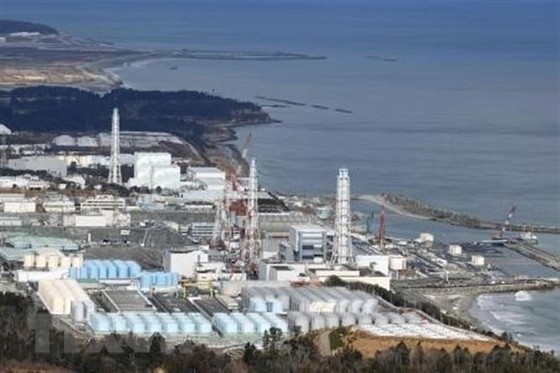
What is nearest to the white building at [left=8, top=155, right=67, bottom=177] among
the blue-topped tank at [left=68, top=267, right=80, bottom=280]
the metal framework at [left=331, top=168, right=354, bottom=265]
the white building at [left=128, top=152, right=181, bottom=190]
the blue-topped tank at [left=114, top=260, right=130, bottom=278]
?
the white building at [left=128, top=152, right=181, bottom=190]

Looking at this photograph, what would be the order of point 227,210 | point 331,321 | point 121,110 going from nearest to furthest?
point 331,321 < point 227,210 < point 121,110

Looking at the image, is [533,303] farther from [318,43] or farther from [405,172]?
[318,43]

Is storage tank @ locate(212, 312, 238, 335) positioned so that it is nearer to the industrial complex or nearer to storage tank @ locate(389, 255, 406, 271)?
the industrial complex

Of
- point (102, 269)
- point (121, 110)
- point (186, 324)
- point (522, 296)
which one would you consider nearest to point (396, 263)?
point (522, 296)

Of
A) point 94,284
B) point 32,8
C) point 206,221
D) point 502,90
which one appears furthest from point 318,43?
point 94,284

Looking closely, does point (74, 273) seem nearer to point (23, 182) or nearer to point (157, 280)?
point (157, 280)
